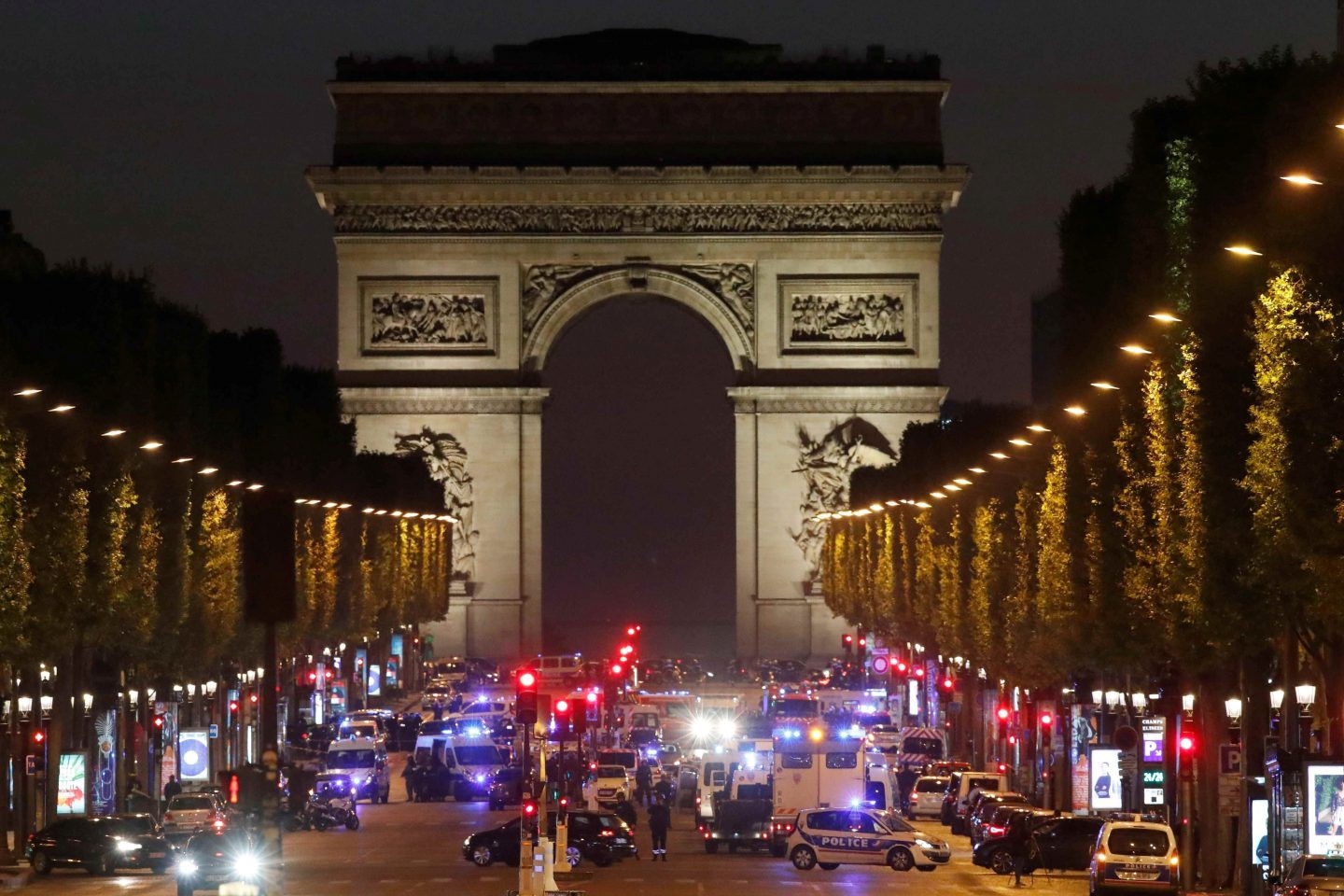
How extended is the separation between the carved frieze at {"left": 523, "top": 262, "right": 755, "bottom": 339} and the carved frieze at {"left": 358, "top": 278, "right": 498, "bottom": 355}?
3.42 ft

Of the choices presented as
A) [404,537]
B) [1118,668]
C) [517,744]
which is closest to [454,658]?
[404,537]

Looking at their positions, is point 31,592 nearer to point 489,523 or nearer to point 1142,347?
point 1142,347

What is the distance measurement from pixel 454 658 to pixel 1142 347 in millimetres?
62881

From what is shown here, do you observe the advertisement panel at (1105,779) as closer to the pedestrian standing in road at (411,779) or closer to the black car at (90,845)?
the black car at (90,845)

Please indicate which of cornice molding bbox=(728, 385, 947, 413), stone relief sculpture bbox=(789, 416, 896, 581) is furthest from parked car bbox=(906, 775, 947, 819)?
cornice molding bbox=(728, 385, 947, 413)

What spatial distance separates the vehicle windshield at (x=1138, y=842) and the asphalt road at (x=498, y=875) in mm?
2615

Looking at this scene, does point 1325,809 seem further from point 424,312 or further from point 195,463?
point 424,312

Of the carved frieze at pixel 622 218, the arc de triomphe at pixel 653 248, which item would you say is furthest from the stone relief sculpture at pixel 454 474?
the carved frieze at pixel 622 218

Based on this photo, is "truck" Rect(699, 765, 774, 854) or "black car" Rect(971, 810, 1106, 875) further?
"truck" Rect(699, 765, 774, 854)

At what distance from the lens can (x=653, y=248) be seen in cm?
9962

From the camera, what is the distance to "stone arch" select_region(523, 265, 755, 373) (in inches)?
3935

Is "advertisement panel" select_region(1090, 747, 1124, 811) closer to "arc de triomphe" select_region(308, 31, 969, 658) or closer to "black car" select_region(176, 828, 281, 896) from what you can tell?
"black car" select_region(176, 828, 281, 896)

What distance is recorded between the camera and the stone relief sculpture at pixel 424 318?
329 ft

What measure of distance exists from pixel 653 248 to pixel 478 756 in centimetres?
3710
